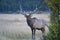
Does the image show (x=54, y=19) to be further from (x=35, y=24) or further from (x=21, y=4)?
(x=21, y=4)

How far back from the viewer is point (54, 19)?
3.95 metres

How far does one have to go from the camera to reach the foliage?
12.8 ft

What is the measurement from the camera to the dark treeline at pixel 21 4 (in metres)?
3.90

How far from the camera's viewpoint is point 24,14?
12.6 feet

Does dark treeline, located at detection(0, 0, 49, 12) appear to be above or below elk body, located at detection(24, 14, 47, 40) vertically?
above

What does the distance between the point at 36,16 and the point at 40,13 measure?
0.10 meters

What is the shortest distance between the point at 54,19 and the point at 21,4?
0.75 metres

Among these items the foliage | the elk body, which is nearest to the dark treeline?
the foliage

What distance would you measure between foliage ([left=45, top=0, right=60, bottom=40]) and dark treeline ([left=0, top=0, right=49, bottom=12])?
13cm

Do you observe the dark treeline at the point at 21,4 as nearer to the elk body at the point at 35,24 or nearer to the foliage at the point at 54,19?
the foliage at the point at 54,19

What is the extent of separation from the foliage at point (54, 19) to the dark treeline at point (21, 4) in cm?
13

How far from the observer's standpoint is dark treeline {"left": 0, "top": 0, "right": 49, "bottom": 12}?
390 cm

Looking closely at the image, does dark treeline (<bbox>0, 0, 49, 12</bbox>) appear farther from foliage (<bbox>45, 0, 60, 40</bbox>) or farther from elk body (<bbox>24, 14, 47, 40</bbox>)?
elk body (<bbox>24, 14, 47, 40</bbox>)

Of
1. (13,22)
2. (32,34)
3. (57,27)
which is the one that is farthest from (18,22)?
(57,27)
